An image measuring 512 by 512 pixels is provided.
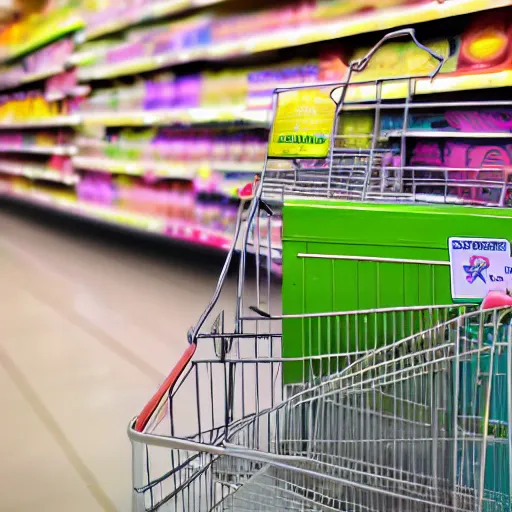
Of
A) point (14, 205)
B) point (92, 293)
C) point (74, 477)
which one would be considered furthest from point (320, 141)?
point (14, 205)

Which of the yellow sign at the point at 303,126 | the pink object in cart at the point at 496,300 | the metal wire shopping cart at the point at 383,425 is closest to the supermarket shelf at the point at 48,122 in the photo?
the yellow sign at the point at 303,126

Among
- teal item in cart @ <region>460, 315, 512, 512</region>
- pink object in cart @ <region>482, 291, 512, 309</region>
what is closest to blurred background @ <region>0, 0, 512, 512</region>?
teal item in cart @ <region>460, 315, 512, 512</region>

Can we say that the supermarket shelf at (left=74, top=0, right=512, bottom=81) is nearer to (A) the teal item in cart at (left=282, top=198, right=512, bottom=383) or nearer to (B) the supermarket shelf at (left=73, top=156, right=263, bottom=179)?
(B) the supermarket shelf at (left=73, top=156, right=263, bottom=179)

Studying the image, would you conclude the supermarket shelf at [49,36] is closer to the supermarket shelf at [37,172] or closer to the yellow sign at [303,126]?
the supermarket shelf at [37,172]

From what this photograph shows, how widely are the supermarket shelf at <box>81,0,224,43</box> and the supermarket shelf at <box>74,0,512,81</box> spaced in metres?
0.24

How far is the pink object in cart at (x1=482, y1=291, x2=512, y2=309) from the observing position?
0.98m

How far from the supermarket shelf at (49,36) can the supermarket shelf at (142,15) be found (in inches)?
6.6

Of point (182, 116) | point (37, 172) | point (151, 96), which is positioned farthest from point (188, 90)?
point (37, 172)

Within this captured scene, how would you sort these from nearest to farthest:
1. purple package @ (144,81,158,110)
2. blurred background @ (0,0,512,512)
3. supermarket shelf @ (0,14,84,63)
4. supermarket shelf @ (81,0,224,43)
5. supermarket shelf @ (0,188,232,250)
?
blurred background @ (0,0,512,512) → supermarket shelf @ (81,0,224,43) → supermarket shelf @ (0,188,232,250) → purple package @ (144,81,158,110) → supermarket shelf @ (0,14,84,63)

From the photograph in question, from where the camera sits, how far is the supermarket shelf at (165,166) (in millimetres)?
3355

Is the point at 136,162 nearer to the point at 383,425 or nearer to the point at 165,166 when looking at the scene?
the point at 165,166

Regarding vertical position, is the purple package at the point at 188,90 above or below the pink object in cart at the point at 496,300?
above

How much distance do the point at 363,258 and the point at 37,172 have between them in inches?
231

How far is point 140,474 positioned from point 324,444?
319 mm
